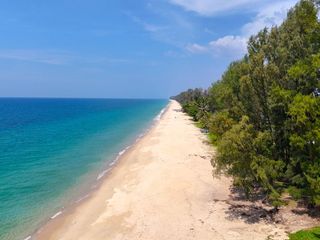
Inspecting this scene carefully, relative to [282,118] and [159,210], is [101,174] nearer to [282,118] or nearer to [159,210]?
[159,210]

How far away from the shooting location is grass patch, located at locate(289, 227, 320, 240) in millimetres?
21109

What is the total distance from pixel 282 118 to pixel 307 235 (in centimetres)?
1071

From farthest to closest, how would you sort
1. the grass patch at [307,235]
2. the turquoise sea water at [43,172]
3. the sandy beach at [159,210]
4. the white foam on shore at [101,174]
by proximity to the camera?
the white foam on shore at [101,174] < the turquoise sea water at [43,172] < the sandy beach at [159,210] < the grass patch at [307,235]

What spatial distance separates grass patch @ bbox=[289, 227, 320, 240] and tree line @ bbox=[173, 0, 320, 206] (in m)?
2.10

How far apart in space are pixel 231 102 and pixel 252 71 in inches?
466

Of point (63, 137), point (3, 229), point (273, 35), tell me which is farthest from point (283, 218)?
point (63, 137)

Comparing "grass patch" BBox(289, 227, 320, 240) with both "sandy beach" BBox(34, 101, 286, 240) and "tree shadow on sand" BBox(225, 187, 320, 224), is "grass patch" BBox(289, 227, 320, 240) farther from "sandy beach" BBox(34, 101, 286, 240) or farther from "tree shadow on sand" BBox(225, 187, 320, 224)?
"tree shadow on sand" BBox(225, 187, 320, 224)

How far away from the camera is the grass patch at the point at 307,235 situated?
21.1m

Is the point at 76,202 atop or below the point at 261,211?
below

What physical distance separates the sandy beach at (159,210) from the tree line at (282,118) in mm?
3501

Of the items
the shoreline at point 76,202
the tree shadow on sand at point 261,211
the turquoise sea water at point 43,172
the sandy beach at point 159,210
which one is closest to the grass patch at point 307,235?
the sandy beach at point 159,210

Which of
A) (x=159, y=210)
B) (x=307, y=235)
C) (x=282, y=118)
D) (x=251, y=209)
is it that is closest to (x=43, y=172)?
(x=159, y=210)

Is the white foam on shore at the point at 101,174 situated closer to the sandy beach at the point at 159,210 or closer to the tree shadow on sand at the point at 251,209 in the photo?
the sandy beach at the point at 159,210

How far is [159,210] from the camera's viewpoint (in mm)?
28672
